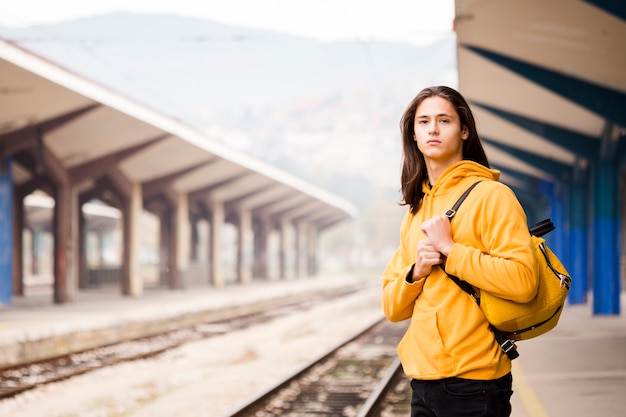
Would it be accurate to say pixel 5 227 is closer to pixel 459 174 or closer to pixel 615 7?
pixel 615 7

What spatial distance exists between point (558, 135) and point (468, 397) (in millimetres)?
19636

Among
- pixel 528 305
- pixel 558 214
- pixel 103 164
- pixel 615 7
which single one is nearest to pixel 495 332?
pixel 528 305

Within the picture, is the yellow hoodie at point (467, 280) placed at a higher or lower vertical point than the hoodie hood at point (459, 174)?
lower

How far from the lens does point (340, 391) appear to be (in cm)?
1106

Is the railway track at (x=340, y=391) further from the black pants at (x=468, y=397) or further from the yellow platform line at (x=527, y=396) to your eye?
the black pants at (x=468, y=397)

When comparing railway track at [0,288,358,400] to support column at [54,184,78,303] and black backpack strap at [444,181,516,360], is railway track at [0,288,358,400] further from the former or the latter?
black backpack strap at [444,181,516,360]

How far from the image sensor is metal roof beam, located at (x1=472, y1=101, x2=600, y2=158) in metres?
21.1

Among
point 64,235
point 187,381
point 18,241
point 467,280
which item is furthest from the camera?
point 18,241

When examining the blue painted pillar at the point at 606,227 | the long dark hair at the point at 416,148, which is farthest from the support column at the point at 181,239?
the long dark hair at the point at 416,148

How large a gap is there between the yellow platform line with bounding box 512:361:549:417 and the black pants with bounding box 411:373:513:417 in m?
5.89

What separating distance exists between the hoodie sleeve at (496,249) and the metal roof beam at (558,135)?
63.5 ft

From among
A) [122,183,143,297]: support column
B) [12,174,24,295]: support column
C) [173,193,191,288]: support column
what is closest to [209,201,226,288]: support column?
[173,193,191,288]: support column

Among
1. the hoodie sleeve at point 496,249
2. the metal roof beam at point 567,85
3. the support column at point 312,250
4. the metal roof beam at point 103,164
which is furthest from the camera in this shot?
the support column at point 312,250

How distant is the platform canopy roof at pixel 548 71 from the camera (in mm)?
13406
